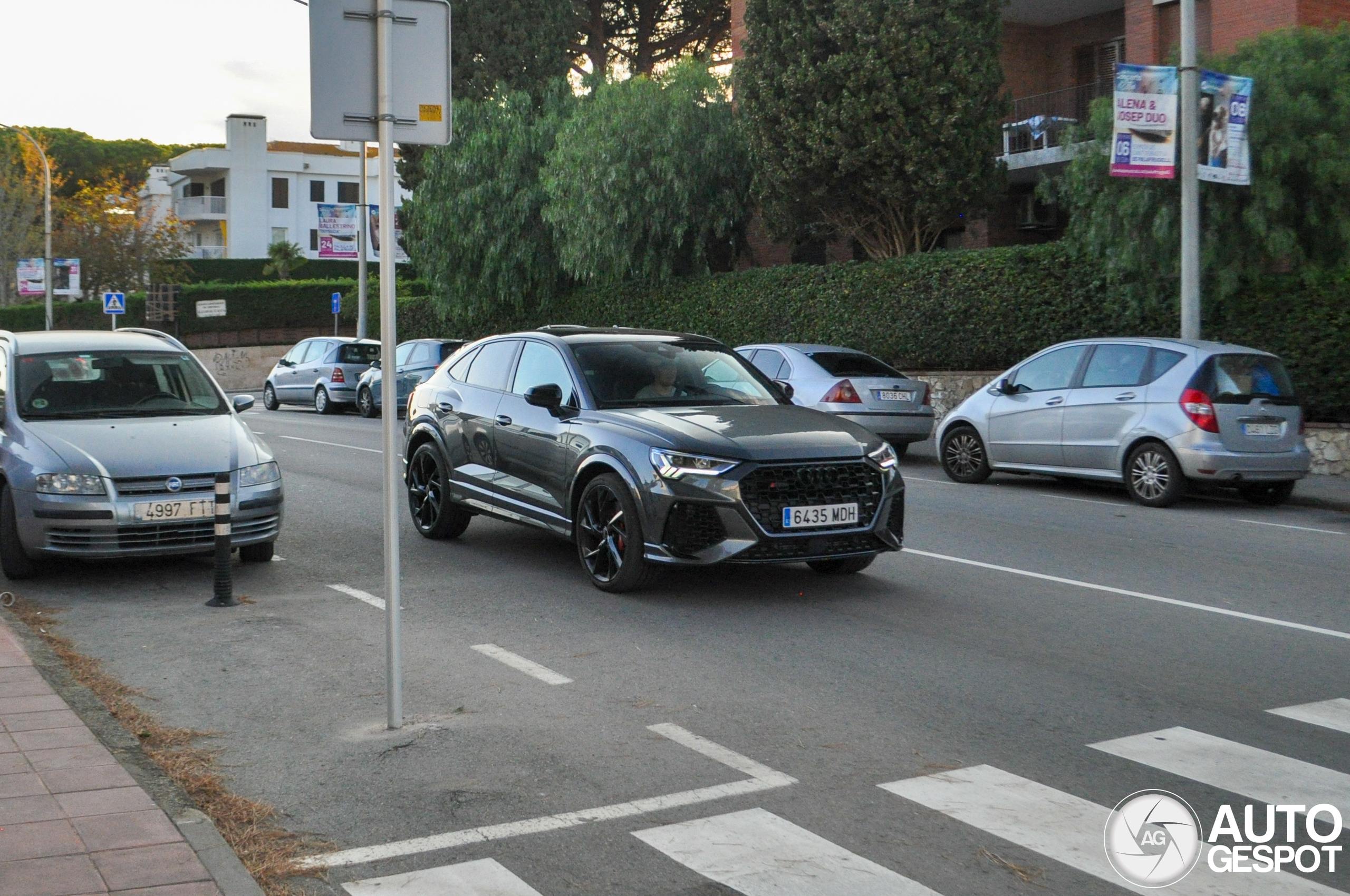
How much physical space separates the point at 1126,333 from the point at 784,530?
519 inches

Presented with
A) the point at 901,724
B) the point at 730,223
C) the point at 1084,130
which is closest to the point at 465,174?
the point at 730,223

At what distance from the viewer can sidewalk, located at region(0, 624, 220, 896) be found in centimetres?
394

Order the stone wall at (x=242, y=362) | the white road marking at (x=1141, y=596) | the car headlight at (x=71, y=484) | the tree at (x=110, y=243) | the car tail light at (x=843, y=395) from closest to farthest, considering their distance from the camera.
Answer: the white road marking at (x=1141, y=596) → the car headlight at (x=71, y=484) → the car tail light at (x=843, y=395) → the stone wall at (x=242, y=362) → the tree at (x=110, y=243)

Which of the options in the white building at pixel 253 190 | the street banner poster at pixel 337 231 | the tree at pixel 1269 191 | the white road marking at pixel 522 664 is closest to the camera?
the white road marking at pixel 522 664

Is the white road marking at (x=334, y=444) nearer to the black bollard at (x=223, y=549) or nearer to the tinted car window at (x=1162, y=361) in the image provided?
the tinted car window at (x=1162, y=361)

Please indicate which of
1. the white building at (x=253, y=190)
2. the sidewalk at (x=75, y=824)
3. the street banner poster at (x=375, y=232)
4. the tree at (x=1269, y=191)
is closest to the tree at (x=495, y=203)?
the street banner poster at (x=375, y=232)

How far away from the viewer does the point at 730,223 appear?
2850cm

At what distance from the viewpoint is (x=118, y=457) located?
8.80 metres

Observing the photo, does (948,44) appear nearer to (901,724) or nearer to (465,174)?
(465,174)

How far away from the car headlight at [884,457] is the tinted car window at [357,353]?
923 inches

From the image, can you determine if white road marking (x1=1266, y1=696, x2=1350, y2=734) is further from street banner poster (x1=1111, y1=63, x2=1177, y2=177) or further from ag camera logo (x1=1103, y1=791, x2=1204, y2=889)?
street banner poster (x1=1111, y1=63, x2=1177, y2=177)

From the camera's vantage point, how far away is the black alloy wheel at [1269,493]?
46.7 ft

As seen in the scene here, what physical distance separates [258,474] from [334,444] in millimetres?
11867

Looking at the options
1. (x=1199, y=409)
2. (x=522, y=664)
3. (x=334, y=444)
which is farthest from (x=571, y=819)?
(x=334, y=444)
